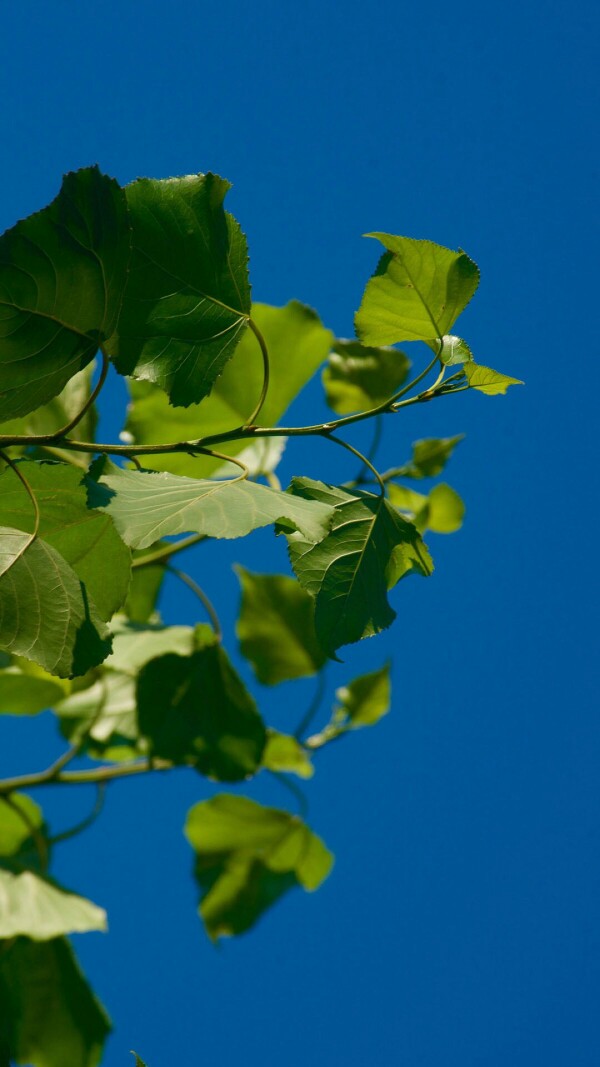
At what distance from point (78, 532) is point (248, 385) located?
246mm

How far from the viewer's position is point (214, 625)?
69cm

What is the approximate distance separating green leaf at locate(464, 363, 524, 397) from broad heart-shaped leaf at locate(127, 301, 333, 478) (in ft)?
0.76

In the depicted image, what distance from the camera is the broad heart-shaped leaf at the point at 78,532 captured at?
1.34 ft

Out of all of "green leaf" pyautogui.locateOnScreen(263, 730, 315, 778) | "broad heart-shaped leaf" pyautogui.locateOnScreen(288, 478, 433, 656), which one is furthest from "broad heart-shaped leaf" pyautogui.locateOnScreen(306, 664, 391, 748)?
"broad heart-shaped leaf" pyautogui.locateOnScreen(288, 478, 433, 656)

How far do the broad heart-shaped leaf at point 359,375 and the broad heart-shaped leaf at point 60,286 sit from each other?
1.09 ft

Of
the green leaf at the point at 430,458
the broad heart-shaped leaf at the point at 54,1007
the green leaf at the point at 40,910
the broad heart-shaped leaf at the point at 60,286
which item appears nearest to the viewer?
the broad heart-shaped leaf at the point at 60,286

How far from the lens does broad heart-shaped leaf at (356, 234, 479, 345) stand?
400 millimetres

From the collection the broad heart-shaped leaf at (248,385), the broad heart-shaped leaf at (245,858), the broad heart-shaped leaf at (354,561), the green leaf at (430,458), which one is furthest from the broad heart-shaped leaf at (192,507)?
the broad heart-shaped leaf at (245,858)

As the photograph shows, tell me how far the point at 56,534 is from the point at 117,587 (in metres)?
0.03

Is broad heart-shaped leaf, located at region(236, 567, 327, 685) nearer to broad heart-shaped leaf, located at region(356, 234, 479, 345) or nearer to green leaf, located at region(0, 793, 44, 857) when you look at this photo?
green leaf, located at region(0, 793, 44, 857)

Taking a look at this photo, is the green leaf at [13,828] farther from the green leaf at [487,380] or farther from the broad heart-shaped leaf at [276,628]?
the green leaf at [487,380]

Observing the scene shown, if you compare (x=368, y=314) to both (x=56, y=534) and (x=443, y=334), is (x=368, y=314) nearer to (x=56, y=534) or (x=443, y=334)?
(x=443, y=334)

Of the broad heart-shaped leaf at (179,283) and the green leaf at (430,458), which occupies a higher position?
the green leaf at (430,458)

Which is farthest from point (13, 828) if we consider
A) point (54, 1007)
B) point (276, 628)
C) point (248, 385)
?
point (248, 385)
